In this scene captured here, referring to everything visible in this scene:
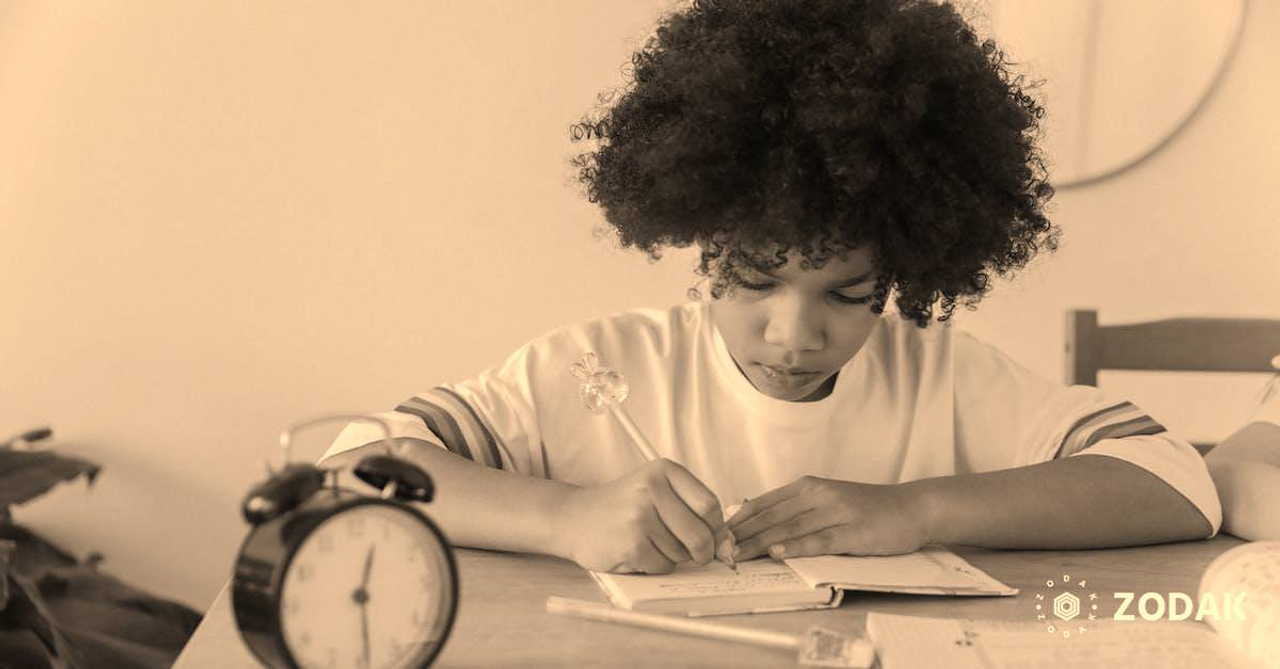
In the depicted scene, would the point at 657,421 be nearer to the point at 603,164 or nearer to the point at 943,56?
the point at 603,164

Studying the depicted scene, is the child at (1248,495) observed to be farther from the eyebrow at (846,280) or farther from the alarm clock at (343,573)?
the alarm clock at (343,573)

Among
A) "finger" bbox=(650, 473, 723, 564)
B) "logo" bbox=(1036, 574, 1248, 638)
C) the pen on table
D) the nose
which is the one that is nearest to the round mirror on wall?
the nose

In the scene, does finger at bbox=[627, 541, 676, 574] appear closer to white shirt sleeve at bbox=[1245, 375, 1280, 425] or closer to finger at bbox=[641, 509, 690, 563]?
finger at bbox=[641, 509, 690, 563]

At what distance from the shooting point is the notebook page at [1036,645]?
2.36 feet

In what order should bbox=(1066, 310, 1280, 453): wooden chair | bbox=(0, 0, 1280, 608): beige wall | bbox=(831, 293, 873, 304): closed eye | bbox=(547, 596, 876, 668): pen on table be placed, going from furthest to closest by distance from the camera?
bbox=(0, 0, 1280, 608): beige wall → bbox=(1066, 310, 1280, 453): wooden chair → bbox=(831, 293, 873, 304): closed eye → bbox=(547, 596, 876, 668): pen on table

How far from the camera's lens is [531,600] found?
2.79ft

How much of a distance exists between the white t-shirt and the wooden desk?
0.20m

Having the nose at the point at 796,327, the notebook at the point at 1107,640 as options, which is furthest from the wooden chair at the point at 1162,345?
the notebook at the point at 1107,640

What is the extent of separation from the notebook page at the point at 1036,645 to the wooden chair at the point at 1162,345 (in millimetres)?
829

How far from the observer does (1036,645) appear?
2.45 ft

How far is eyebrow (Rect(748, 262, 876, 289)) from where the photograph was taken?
1.04 meters

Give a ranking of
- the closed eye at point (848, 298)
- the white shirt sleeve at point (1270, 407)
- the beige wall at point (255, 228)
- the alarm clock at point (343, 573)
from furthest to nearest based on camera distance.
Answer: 1. the beige wall at point (255, 228)
2. the white shirt sleeve at point (1270, 407)
3. the closed eye at point (848, 298)
4. the alarm clock at point (343, 573)

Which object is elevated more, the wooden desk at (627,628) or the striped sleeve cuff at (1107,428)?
the striped sleeve cuff at (1107,428)

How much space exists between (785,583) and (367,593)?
347 mm
